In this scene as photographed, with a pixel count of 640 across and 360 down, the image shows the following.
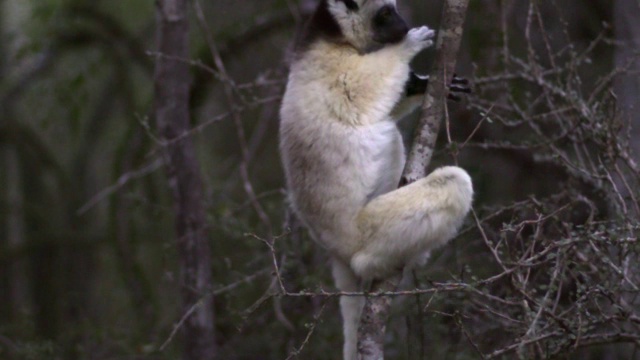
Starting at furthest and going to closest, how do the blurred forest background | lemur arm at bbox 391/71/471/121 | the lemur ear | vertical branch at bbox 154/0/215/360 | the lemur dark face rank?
vertical branch at bbox 154/0/215/360, the lemur ear, the lemur dark face, lemur arm at bbox 391/71/471/121, the blurred forest background

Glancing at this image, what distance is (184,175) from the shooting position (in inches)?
248

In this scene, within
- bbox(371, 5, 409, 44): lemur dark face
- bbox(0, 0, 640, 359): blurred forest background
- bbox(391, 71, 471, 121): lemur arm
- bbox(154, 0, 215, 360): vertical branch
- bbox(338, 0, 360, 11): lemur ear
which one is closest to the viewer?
bbox(0, 0, 640, 359): blurred forest background

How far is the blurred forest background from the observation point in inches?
158

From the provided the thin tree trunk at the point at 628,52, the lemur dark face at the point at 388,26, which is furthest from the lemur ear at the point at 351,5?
the thin tree trunk at the point at 628,52

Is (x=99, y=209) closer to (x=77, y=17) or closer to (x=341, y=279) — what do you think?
(x=77, y=17)

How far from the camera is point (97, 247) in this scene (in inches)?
390

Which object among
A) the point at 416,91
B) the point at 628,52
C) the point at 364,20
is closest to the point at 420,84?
the point at 416,91

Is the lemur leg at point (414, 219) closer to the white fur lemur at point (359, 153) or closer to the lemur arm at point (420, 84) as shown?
the white fur lemur at point (359, 153)

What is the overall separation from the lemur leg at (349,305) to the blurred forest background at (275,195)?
30 centimetres

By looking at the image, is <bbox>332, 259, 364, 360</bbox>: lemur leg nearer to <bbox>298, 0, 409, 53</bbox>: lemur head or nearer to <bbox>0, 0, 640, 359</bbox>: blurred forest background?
<bbox>0, 0, 640, 359</bbox>: blurred forest background

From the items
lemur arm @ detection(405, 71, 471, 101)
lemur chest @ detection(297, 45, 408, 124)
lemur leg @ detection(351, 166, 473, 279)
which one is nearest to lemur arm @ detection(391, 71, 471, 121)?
lemur arm @ detection(405, 71, 471, 101)

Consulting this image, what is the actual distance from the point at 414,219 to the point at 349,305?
65cm

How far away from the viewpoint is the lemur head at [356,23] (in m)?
4.66

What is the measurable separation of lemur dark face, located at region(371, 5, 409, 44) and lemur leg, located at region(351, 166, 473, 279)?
2.67 ft
